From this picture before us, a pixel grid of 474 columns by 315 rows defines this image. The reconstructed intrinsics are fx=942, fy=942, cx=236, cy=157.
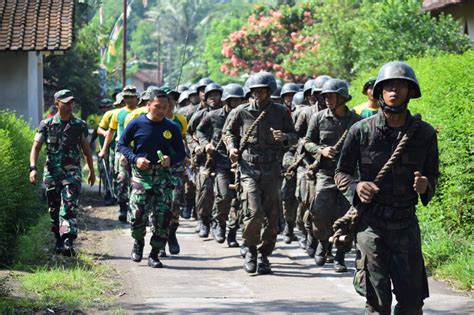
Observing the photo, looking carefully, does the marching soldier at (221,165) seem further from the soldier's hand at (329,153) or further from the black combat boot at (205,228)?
the soldier's hand at (329,153)

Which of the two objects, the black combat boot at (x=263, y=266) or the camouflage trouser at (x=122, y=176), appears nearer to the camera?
the black combat boot at (x=263, y=266)

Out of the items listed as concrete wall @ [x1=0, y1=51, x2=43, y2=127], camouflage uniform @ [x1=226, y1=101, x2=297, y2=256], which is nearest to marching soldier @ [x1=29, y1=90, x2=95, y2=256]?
camouflage uniform @ [x1=226, y1=101, x2=297, y2=256]

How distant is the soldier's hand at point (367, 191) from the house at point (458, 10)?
14.5 meters

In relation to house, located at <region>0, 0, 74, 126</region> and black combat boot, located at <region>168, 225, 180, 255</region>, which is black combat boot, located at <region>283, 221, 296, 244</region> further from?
house, located at <region>0, 0, 74, 126</region>

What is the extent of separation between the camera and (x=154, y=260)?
37.1 feet

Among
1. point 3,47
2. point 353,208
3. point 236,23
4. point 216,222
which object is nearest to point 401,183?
point 353,208

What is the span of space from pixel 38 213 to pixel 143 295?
5.72m

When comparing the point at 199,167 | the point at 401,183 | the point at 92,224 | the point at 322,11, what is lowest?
the point at 92,224

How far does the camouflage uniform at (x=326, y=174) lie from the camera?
444 inches

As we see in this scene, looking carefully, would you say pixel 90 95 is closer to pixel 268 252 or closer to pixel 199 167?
pixel 199 167

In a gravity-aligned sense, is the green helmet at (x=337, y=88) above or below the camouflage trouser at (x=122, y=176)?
above

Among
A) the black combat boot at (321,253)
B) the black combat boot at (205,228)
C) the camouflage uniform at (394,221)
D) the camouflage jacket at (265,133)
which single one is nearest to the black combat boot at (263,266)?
the black combat boot at (321,253)

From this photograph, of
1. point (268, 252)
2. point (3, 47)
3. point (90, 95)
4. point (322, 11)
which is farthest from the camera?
point (90, 95)

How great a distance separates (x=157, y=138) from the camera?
1100 centimetres
